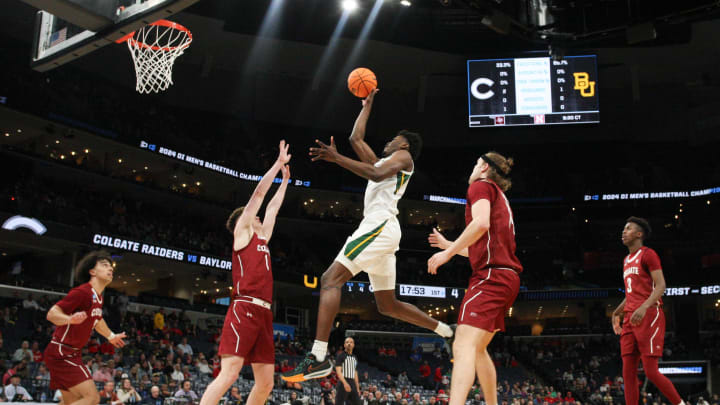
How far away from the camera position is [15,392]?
13477 millimetres

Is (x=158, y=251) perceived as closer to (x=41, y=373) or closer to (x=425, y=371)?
(x=41, y=373)

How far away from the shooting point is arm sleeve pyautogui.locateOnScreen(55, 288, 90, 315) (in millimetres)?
6775

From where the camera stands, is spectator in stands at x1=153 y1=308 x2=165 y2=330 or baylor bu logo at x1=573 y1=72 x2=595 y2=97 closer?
spectator in stands at x1=153 y1=308 x2=165 y2=330

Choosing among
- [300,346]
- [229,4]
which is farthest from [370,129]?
[300,346]

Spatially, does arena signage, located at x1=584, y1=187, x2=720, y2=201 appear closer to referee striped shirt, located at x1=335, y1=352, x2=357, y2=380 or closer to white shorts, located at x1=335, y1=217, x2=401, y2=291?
referee striped shirt, located at x1=335, y1=352, x2=357, y2=380

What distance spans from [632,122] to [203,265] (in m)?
25.1

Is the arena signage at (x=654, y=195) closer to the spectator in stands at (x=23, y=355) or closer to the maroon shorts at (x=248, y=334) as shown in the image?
the spectator in stands at (x=23, y=355)

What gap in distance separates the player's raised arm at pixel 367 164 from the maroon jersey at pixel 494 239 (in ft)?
3.41

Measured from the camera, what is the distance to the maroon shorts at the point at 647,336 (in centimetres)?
725

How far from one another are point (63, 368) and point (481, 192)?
439 cm

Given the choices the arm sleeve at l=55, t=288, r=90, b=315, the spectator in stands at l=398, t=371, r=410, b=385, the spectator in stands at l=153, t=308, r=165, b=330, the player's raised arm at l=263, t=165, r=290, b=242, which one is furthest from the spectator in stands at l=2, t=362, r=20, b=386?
the spectator in stands at l=398, t=371, r=410, b=385

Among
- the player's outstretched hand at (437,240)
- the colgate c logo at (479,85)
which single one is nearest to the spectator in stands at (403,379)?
the colgate c logo at (479,85)

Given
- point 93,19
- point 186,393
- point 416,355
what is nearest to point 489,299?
point 93,19

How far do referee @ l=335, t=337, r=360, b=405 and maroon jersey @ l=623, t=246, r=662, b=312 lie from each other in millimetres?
5675
